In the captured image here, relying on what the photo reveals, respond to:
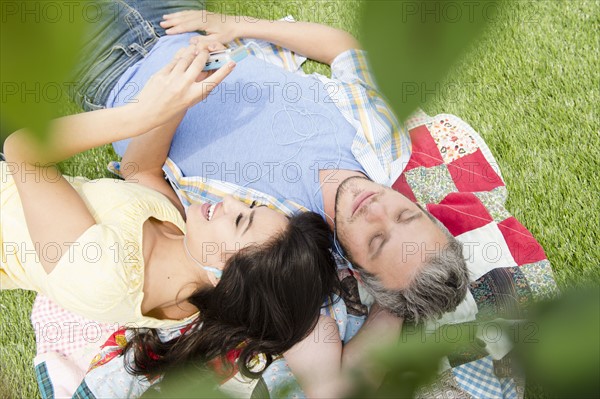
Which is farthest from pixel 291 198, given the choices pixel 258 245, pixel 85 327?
pixel 85 327

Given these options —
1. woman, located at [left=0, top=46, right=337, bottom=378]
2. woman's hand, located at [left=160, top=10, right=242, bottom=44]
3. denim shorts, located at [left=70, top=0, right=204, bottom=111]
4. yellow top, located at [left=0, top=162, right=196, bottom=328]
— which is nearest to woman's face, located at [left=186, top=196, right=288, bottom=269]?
woman, located at [left=0, top=46, right=337, bottom=378]

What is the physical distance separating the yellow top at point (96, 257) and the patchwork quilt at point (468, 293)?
194mm

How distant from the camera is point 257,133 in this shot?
1801 mm

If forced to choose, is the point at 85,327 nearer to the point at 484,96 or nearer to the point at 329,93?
the point at 329,93

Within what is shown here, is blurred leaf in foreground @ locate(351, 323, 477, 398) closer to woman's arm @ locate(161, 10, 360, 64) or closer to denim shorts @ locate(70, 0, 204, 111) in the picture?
denim shorts @ locate(70, 0, 204, 111)

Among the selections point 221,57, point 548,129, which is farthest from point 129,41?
point 548,129

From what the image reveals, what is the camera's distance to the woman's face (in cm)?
143

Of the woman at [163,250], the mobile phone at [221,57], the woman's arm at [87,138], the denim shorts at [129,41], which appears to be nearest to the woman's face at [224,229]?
the woman at [163,250]

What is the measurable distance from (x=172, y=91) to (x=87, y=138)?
23 centimetres

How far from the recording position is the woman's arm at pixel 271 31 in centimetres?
192

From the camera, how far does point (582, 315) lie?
197 mm

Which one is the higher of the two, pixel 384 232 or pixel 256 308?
pixel 384 232

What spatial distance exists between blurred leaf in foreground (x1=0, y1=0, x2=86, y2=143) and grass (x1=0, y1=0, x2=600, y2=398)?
67.2 inches

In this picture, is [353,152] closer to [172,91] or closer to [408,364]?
[172,91]
